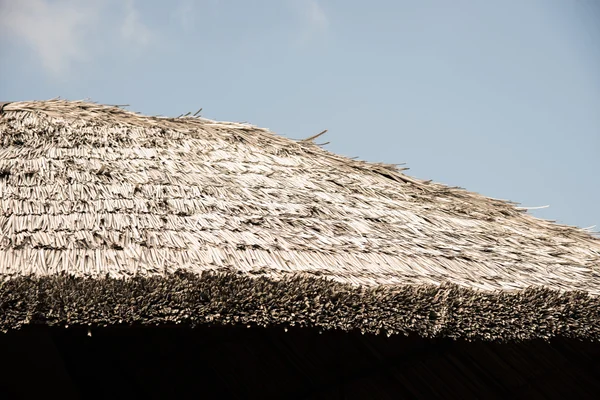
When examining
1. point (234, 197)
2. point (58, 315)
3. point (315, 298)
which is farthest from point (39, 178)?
point (315, 298)

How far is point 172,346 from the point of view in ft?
10.8

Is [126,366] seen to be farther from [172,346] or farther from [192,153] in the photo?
[192,153]

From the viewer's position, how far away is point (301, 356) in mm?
3393

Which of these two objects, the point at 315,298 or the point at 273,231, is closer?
the point at 315,298

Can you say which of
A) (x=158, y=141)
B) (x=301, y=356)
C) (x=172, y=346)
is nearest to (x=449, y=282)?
(x=301, y=356)

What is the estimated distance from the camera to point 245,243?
2621 mm

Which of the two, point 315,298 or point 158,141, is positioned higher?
point 158,141

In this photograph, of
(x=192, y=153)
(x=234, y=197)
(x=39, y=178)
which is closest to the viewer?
(x=39, y=178)

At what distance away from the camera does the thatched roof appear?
2141mm

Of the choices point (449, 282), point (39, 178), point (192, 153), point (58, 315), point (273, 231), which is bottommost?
point (58, 315)

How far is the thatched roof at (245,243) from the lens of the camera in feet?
7.02

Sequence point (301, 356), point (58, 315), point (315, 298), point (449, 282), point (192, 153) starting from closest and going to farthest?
point (58, 315)
point (315, 298)
point (449, 282)
point (301, 356)
point (192, 153)

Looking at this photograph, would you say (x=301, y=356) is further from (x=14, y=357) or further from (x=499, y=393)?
(x=14, y=357)

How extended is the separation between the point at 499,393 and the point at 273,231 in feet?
5.54
